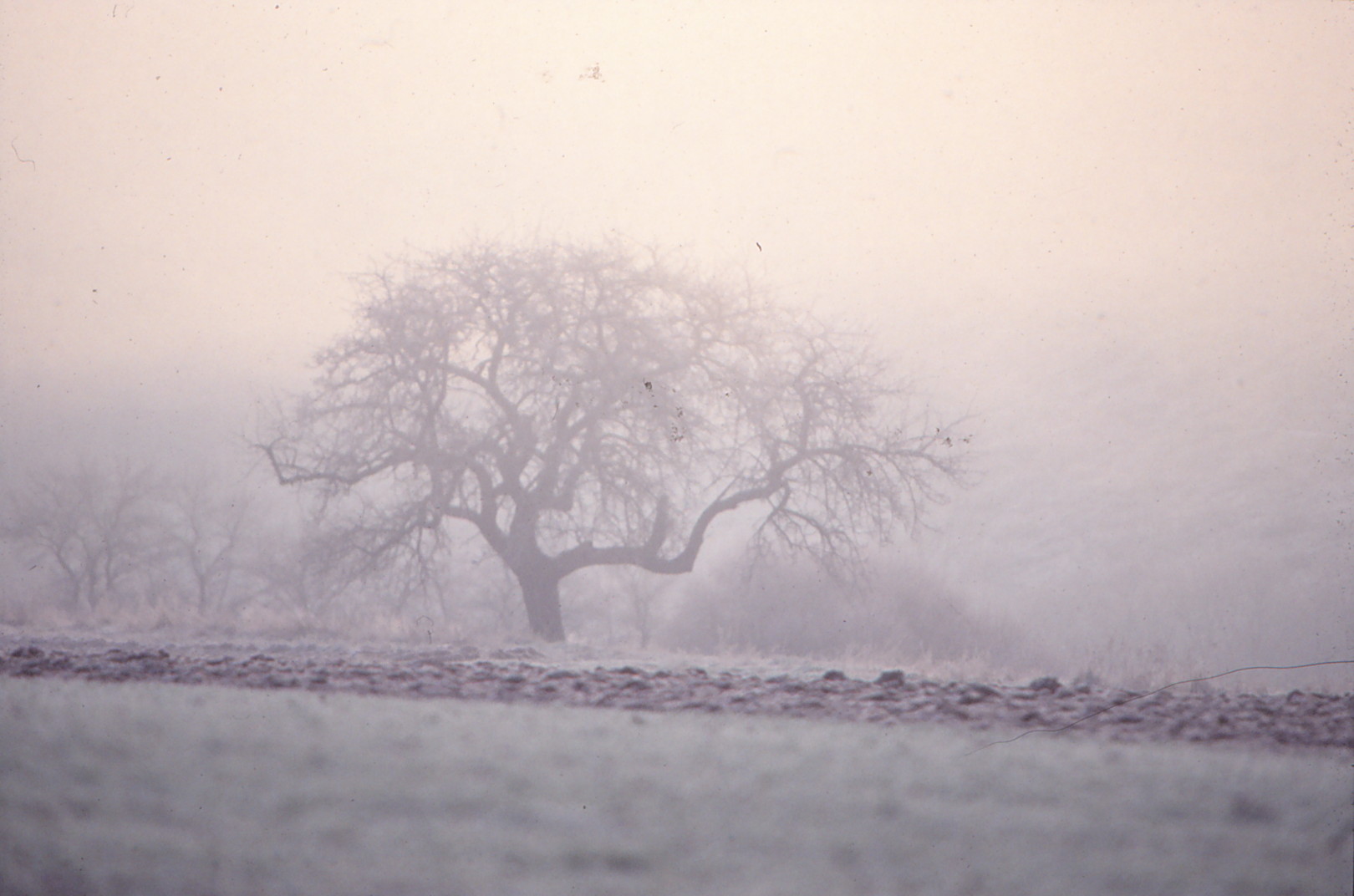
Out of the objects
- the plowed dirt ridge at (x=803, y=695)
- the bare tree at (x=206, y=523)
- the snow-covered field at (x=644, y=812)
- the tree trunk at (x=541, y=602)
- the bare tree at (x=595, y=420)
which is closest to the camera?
the snow-covered field at (x=644, y=812)

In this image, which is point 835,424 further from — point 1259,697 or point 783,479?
point 1259,697

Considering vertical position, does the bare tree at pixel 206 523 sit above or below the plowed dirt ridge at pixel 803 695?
above

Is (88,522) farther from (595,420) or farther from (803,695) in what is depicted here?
(803,695)

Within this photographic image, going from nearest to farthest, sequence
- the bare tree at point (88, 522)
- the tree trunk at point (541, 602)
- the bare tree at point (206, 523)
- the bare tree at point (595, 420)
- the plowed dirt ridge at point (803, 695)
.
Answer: the plowed dirt ridge at point (803, 695)
the bare tree at point (595, 420)
the tree trunk at point (541, 602)
the bare tree at point (88, 522)
the bare tree at point (206, 523)

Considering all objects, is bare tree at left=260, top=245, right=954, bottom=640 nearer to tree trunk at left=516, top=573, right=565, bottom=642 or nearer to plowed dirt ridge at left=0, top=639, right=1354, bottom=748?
tree trunk at left=516, top=573, right=565, bottom=642

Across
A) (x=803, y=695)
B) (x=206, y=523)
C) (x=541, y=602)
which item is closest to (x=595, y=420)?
(x=541, y=602)

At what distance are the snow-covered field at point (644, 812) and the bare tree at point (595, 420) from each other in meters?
9.68

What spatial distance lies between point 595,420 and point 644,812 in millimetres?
10674

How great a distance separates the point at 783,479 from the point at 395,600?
5991 mm

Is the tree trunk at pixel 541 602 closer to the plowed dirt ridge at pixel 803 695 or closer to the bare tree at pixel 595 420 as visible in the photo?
the bare tree at pixel 595 420

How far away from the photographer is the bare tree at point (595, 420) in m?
13.0

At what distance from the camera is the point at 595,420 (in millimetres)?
12930

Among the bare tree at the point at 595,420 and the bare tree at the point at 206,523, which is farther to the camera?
the bare tree at the point at 206,523

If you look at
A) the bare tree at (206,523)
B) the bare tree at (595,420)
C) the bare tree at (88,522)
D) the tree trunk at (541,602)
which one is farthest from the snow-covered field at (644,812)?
the bare tree at (206,523)
